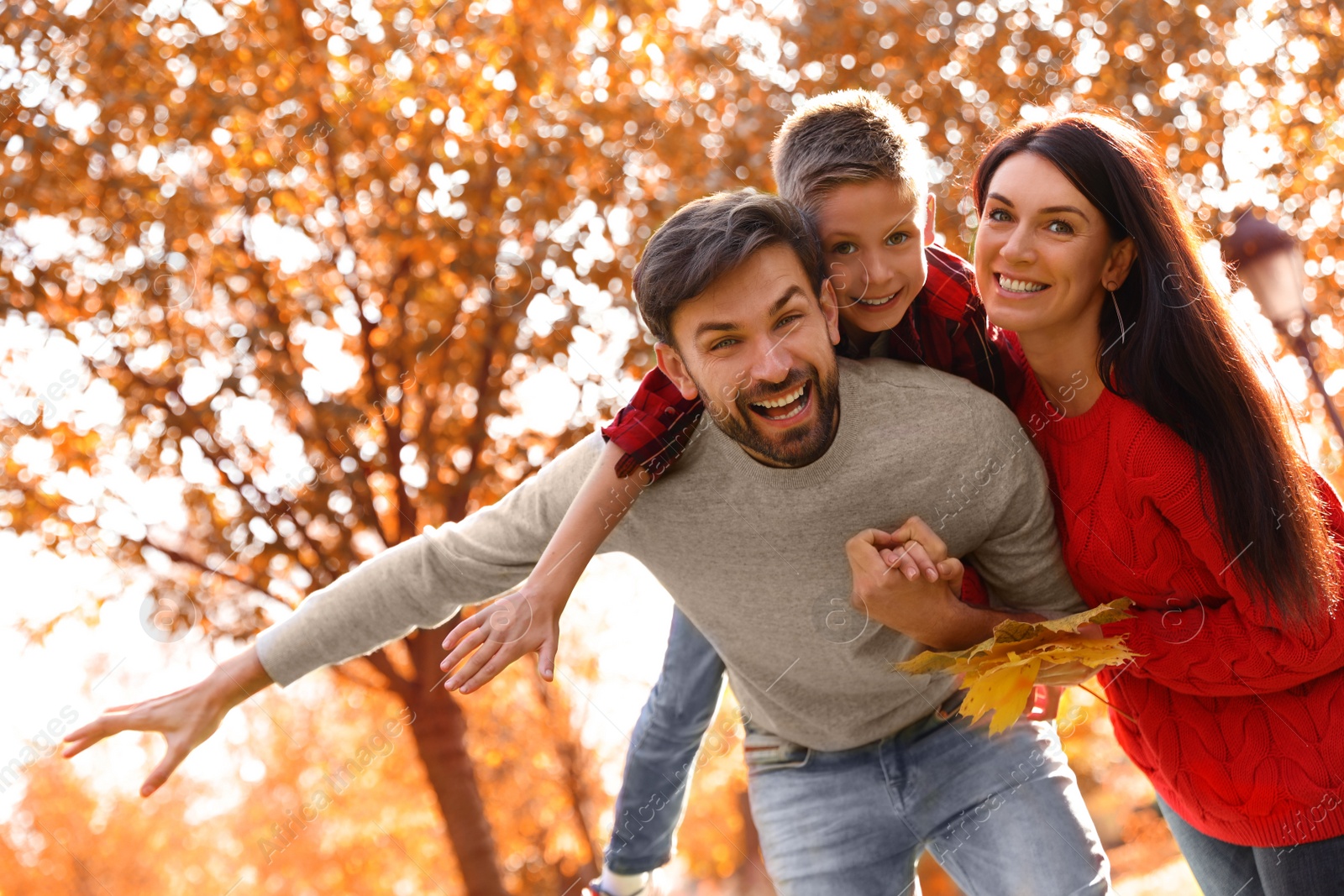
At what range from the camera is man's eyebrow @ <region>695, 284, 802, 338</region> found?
2.16 m

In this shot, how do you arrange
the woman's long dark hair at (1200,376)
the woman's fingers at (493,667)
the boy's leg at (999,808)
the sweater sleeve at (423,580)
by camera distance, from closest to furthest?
the woman's fingers at (493,667)
the woman's long dark hair at (1200,376)
the boy's leg at (999,808)
the sweater sleeve at (423,580)

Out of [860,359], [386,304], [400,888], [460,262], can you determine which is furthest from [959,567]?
[400,888]

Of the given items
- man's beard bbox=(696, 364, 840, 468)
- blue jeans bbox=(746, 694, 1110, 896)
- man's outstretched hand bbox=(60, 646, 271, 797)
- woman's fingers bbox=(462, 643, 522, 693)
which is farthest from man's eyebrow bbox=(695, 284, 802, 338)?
man's outstretched hand bbox=(60, 646, 271, 797)

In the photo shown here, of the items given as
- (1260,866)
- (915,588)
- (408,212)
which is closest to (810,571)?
Result: (915,588)

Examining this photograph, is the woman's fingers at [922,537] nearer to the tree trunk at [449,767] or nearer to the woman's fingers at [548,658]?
the woman's fingers at [548,658]

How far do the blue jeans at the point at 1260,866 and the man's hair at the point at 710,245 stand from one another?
151 cm

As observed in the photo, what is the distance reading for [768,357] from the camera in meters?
2.14

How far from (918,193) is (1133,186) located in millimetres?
481

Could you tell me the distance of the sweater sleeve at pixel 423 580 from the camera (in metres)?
2.34

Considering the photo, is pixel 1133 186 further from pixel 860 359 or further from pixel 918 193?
pixel 860 359

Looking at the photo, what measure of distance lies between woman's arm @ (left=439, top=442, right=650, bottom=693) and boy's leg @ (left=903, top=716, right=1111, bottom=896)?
915 millimetres

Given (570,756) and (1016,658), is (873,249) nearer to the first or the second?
(1016,658)

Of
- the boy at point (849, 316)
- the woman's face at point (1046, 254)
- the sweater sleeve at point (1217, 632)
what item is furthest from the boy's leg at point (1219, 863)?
the woman's face at point (1046, 254)

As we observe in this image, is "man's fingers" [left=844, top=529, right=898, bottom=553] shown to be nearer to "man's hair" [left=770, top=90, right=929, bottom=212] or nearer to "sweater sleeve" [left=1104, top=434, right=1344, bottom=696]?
"sweater sleeve" [left=1104, top=434, right=1344, bottom=696]
